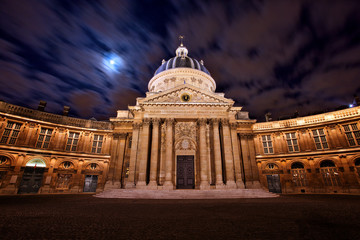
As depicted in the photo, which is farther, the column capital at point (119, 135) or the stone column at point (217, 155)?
the column capital at point (119, 135)

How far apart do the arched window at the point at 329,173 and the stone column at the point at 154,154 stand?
23477 millimetres

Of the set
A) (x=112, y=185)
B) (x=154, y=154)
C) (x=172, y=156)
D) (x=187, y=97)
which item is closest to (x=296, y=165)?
(x=172, y=156)

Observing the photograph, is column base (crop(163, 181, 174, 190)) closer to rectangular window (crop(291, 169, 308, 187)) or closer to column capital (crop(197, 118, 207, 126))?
column capital (crop(197, 118, 207, 126))

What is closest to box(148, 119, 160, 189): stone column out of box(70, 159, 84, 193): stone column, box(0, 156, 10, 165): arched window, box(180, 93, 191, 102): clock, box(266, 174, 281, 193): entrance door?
box(180, 93, 191, 102): clock

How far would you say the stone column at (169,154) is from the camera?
18841 mm

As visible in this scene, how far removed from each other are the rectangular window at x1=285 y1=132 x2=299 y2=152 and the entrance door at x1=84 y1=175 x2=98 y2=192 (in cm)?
3127

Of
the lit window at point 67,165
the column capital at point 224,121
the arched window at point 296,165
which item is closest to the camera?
the column capital at point 224,121

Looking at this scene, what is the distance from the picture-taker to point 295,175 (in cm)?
2595

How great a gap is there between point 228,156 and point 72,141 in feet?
77.9

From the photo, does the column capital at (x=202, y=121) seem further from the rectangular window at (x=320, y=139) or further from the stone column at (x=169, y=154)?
the rectangular window at (x=320, y=139)

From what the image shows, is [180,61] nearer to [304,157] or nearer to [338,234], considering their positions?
[304,157]

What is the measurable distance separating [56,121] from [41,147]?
4214 millimetres

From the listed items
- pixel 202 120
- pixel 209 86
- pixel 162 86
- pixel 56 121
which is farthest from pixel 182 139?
pixel 56 121

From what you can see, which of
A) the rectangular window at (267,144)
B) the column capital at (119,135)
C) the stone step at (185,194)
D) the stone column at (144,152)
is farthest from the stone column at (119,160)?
the rectangular window at (267,144)
